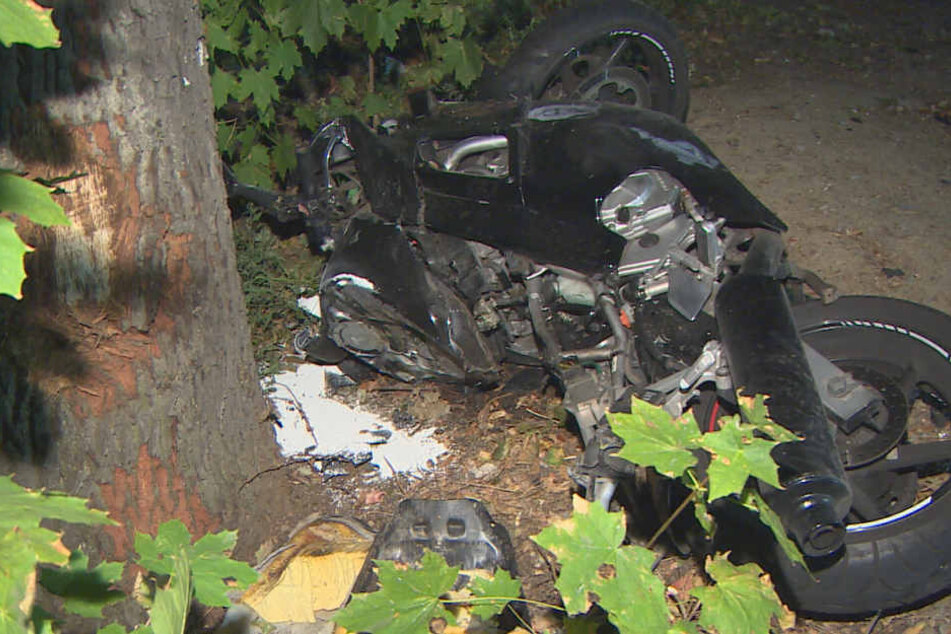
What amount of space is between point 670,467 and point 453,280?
2074mm

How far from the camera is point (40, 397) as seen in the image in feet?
8.54

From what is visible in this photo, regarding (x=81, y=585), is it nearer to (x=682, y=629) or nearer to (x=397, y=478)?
(x=682, y=629)

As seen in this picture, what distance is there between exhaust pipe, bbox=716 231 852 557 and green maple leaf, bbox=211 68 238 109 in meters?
2.81

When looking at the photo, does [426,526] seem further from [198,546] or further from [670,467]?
[670,467]

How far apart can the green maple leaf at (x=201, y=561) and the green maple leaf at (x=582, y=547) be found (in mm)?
615

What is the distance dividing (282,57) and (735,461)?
3797mm

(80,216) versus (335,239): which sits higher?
(80,216)

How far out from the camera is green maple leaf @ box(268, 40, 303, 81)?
16.3ft

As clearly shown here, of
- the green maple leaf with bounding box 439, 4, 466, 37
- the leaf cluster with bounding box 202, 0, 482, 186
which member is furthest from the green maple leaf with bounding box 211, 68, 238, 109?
the green maple leaf with bounding box 439, 4, 466, 37

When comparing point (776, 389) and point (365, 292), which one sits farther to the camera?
point (365, 292)

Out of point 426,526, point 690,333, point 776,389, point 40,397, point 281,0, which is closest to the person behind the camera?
point 40,397

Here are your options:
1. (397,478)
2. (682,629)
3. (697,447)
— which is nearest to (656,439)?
(697,447)

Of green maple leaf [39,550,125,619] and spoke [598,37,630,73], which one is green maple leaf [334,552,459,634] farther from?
spoke [598,37,630,73]

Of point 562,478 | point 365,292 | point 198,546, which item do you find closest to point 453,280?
point 365,292
